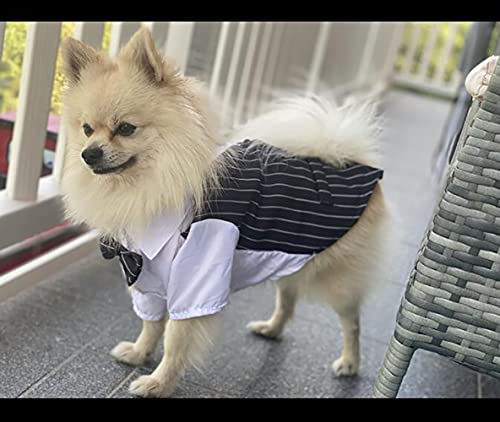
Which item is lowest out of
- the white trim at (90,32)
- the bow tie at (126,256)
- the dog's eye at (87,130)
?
the bow tie at (126,256)

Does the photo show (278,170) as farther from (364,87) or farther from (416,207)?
(364,87)

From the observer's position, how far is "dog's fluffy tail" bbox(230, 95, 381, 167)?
5.29ft

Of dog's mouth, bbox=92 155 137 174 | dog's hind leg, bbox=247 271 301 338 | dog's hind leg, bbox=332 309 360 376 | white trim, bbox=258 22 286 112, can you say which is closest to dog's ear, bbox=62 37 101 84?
dog's mouth, bbox=92 155 137 174

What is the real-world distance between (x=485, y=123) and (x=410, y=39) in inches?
268

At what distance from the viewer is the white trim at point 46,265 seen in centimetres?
179

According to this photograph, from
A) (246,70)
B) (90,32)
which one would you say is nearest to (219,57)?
(246,70)

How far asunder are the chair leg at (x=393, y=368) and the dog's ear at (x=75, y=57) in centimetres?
86

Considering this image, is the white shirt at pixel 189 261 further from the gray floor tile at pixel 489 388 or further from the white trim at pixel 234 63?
the white trim at pixel 234 63

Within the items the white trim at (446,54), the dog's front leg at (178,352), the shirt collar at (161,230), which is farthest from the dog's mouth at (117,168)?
the white trim at (446,54)

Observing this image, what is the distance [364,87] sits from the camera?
596 centimetres

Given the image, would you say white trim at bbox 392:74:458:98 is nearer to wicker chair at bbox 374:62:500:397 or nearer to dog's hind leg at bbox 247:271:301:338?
dog's hind leg at bbox 247:271:301:338

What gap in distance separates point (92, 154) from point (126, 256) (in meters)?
0.26

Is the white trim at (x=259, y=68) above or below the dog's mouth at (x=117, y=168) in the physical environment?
above
